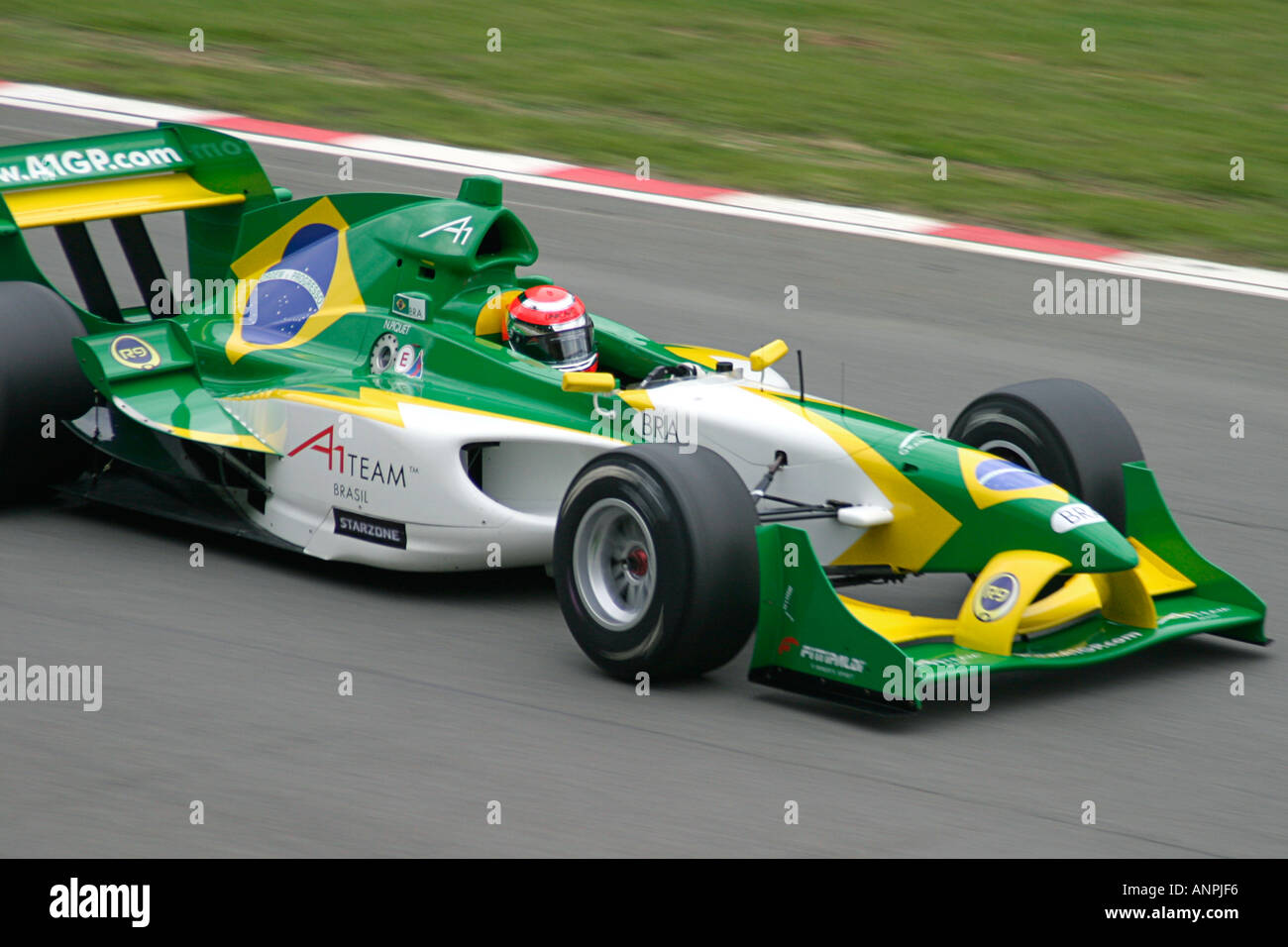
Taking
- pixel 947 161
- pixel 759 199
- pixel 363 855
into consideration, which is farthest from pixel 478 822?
pixel 947 161

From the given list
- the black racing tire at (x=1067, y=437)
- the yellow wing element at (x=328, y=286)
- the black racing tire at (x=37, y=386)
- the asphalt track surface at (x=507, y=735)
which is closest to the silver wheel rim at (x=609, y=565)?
the asphalt track surface at (x=507, y=735)

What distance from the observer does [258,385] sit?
6.86m

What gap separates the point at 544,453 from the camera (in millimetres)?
6227

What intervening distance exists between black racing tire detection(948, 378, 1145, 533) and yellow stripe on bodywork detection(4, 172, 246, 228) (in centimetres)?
354

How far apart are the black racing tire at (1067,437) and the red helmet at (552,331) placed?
4.40 ft

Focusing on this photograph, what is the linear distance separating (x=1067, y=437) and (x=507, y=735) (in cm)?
217

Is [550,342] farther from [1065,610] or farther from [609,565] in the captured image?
[1065,610]

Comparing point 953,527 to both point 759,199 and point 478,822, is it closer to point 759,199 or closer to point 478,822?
point 478,822

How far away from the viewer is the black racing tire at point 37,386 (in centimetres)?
678

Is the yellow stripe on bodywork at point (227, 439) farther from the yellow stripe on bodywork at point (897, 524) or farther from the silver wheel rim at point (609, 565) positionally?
the yellow stripe on bodywork at point (897, 524)

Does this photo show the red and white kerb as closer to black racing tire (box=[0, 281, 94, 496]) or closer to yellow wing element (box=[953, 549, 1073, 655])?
black racing tire (box=[0, 281, 94, 496])

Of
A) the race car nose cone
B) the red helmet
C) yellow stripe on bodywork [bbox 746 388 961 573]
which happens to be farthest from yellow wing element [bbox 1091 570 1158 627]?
the red helmet
